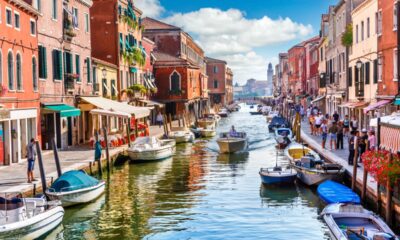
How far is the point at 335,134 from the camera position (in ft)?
94.5

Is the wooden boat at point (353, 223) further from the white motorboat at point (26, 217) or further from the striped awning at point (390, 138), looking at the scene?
the white motorboat at point (26, 217)

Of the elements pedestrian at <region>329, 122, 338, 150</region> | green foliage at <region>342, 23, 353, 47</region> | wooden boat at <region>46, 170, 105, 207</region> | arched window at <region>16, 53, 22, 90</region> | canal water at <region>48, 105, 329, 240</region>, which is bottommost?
canal water at <region>48, 105, 329, 240</region>

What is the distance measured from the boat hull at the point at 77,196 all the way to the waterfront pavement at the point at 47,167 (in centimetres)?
101

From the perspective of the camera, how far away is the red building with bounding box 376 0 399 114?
88.5 feet

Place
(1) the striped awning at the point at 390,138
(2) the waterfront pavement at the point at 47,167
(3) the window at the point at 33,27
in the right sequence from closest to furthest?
1. (1) the striped awning at the point at 390,138
2. (2) the waterfront pavement at the point at 47,167
3. (3) the window at the point at 33,27

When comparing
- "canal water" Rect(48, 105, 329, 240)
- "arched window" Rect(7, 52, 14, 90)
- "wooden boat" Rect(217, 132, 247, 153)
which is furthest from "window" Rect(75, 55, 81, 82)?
"arched window" Rect(7, 52, 14, 90)

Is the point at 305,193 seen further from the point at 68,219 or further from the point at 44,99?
the point at 44,99

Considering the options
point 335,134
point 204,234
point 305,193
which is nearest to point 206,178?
point 305,193

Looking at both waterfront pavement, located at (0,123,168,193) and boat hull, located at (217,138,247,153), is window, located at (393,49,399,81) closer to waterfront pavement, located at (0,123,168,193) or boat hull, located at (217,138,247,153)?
boat hull, located at (217,138,247,153)

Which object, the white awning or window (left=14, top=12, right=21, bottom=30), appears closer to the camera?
window (left=14, top=12, right=21, bottom=30)

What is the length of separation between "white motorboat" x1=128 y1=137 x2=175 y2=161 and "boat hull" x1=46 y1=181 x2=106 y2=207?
10228 millimetres

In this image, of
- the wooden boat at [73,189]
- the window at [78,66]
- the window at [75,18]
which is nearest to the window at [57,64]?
the window at [78,66]

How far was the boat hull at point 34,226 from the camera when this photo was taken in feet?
44.6

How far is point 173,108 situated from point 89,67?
2613cm
